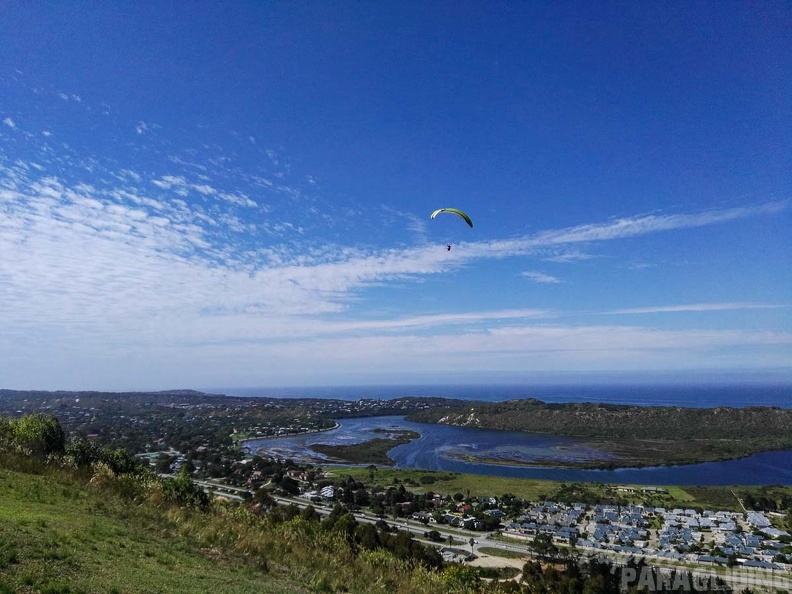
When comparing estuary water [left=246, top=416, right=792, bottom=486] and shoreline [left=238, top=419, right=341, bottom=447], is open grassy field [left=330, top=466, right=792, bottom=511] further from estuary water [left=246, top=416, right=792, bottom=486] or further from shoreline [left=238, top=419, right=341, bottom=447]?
shoreline [left=238, top=419, right=341, bottom=447]

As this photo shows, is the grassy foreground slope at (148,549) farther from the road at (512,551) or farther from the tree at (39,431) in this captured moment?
the road at (512,551)

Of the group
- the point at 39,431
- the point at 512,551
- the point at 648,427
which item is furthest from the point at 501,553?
the point at 648,427

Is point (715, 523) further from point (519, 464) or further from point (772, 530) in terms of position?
point (519, 464)

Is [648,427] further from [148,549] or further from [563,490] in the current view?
[148,549]

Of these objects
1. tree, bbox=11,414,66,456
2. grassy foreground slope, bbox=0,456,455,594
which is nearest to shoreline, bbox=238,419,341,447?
tree, bbox=11,414,66,456

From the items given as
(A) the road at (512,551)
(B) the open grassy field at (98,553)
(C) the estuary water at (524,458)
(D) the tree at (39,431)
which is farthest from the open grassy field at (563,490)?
(B) the open grassy field at (98,553)
